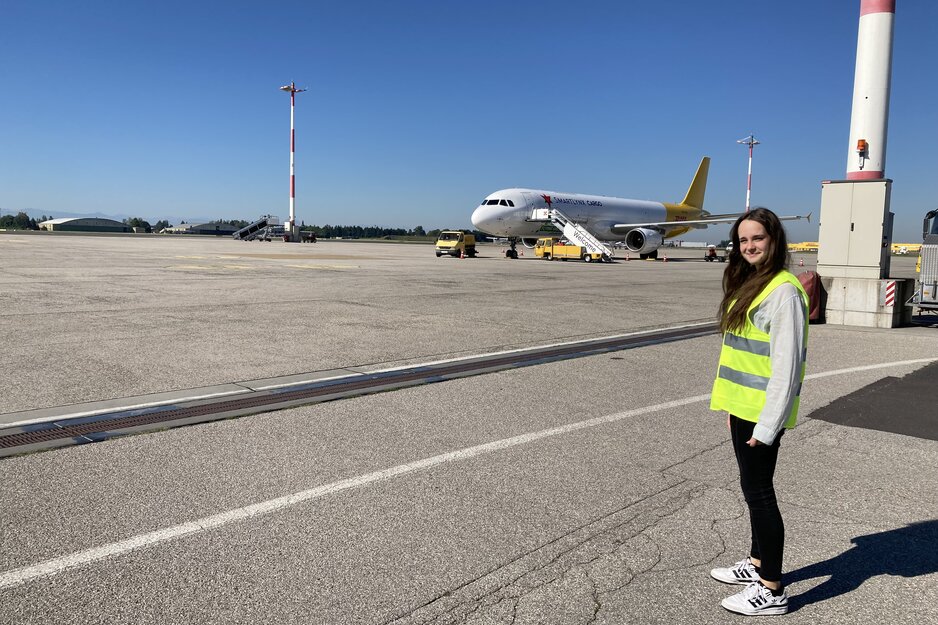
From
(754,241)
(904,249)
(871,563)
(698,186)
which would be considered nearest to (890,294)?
(871,563)

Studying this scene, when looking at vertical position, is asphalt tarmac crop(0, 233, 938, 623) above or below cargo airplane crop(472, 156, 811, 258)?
below

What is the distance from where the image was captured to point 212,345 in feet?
31.1

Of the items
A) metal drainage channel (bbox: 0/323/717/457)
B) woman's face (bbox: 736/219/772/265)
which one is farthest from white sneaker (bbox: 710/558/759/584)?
metal drainage channel (bbox: 0/323/717/457)

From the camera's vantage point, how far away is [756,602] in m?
3.17

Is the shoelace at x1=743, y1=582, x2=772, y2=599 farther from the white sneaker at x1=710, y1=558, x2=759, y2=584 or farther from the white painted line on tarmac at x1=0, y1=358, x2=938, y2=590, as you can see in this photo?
the white painted line on tarmac at x1=0, y1=358, x2=938, y2=590

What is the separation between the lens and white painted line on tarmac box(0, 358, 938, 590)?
335cm

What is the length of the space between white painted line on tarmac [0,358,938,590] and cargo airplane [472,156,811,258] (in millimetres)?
32571

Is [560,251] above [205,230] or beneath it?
beneath

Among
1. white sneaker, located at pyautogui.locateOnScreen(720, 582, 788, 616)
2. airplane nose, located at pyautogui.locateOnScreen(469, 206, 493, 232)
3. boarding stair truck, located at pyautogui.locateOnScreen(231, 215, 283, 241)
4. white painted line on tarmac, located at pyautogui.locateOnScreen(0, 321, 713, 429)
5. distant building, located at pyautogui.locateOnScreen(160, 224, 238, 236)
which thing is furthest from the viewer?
distant building, located at pyautogui.locateOnScreen(160, 224, 238, 236)

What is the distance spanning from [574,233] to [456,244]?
713cm

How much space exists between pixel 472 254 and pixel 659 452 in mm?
37424

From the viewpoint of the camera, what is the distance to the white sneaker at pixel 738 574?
3.34 m

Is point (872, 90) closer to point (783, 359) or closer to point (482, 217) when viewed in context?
point (783, 359)

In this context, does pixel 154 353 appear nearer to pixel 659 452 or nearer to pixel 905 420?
pixel 659 452
